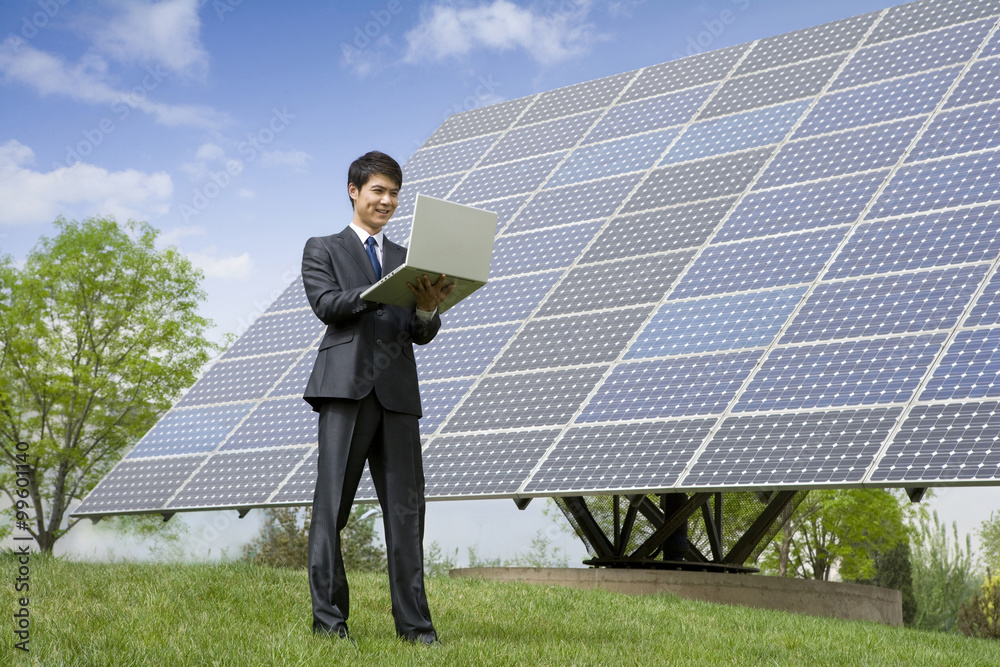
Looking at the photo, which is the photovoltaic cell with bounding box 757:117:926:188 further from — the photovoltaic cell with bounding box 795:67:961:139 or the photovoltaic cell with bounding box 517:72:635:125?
the photovoltaic cell with bounding box 517:72:635:125

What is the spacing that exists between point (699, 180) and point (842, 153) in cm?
192

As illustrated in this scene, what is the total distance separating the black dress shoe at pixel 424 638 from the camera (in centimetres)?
453

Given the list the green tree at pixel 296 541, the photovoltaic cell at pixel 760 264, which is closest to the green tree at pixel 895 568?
the green tree at pixel 296 541

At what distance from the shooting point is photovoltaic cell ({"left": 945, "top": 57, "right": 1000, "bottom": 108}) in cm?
1250

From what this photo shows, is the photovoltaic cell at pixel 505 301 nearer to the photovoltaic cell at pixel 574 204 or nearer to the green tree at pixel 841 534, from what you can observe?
the photovoltaic cell at pixel 574 204

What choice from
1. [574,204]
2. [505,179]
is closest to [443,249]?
Answer: [574,204]

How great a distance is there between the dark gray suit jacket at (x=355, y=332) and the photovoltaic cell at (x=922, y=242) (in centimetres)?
710

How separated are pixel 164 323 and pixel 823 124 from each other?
22121 millimetres

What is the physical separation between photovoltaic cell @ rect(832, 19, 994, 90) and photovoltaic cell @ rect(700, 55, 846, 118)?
0.36 metres

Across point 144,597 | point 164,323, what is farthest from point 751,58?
point 164,323

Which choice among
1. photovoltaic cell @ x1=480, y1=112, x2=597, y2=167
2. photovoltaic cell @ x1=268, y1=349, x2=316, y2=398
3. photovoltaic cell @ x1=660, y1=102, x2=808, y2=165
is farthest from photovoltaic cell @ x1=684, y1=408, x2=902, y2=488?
photovoltaic cell @ x1=480, y1=112, x2=597, y2=167

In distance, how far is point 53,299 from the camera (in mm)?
29531

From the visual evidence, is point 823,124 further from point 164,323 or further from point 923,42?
point 164,323

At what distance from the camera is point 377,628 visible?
5.15 m
